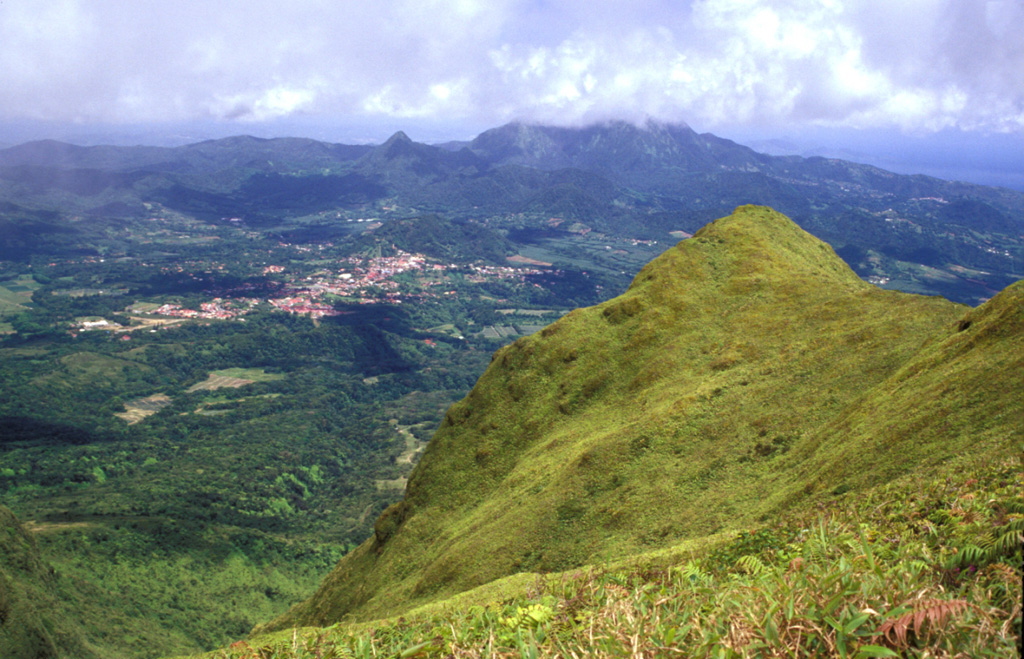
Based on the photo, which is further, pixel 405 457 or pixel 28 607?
pixel 405 457

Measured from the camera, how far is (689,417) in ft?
143

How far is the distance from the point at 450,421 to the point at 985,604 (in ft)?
194

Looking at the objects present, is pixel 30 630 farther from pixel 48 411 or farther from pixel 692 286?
pixel 48 411

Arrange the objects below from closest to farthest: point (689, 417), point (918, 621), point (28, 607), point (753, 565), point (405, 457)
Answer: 1. point (918, 621)
2. point (753, 565)
3. point (689, 417)
4. point (28, 607)
5. point (405, 457)

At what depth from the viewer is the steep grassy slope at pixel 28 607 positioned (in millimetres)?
59875

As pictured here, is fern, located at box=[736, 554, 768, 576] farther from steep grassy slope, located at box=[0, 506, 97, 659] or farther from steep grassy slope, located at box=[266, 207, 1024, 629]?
steep grassy slope, located at box=[0, 506, 97, 659]

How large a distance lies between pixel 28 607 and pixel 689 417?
74249 mm

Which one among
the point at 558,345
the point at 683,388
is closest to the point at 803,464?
the point at 683,388

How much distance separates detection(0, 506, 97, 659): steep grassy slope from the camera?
59.9m

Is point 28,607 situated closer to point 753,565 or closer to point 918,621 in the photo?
point 753,565

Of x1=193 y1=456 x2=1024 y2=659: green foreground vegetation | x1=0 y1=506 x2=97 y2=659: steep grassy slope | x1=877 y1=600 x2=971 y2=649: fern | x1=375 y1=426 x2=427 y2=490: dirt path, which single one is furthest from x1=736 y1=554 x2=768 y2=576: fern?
x1=375 y1=426 x2=427 y2=490: dirt path

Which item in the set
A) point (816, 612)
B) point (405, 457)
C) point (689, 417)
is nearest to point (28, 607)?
point (689, 417)

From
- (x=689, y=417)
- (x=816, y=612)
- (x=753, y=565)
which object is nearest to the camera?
(x=816, y=612)

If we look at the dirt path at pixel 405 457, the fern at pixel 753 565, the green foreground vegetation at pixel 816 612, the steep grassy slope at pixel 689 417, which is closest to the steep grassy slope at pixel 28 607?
the steep grassy slope at pixel 689 417
